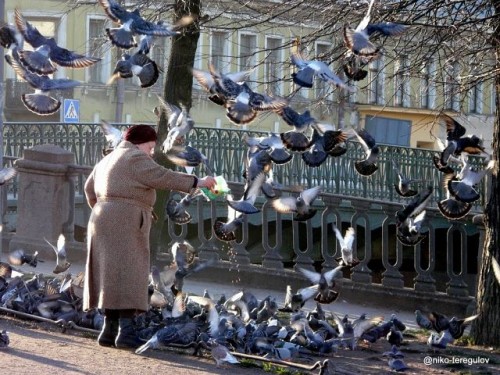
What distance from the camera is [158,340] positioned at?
9875 mm

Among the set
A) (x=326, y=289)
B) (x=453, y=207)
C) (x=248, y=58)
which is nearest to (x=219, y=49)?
(x=248, y=58)

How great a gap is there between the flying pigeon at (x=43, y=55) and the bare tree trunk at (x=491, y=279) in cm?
341

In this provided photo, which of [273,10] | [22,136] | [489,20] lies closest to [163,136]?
[273,10]

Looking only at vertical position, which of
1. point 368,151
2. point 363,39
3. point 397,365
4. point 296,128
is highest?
point 363,39

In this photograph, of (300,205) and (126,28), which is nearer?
(126,28)

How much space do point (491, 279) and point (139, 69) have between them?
339cm

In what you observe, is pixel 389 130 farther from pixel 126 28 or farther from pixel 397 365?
pixel 397 365

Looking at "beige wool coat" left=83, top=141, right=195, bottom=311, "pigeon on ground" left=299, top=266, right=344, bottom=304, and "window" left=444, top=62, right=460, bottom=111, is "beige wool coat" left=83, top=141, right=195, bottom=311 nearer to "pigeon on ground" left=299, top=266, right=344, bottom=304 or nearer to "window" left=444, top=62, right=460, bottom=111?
"pigeon on ground" left=299, top=266, right=344, bottom=304

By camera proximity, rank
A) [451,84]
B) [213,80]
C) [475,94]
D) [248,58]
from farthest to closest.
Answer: [248,58] < [475,94] < [451,84] < [213,80]

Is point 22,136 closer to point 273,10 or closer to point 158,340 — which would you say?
point 273,10

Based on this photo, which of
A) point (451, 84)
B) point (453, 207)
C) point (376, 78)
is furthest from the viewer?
point (376, 78)

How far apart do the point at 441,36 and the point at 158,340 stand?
3.70 meters

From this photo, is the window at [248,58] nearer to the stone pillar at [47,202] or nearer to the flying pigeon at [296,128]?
the flying pigeon at [296,128]

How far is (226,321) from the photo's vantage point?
1063cm
